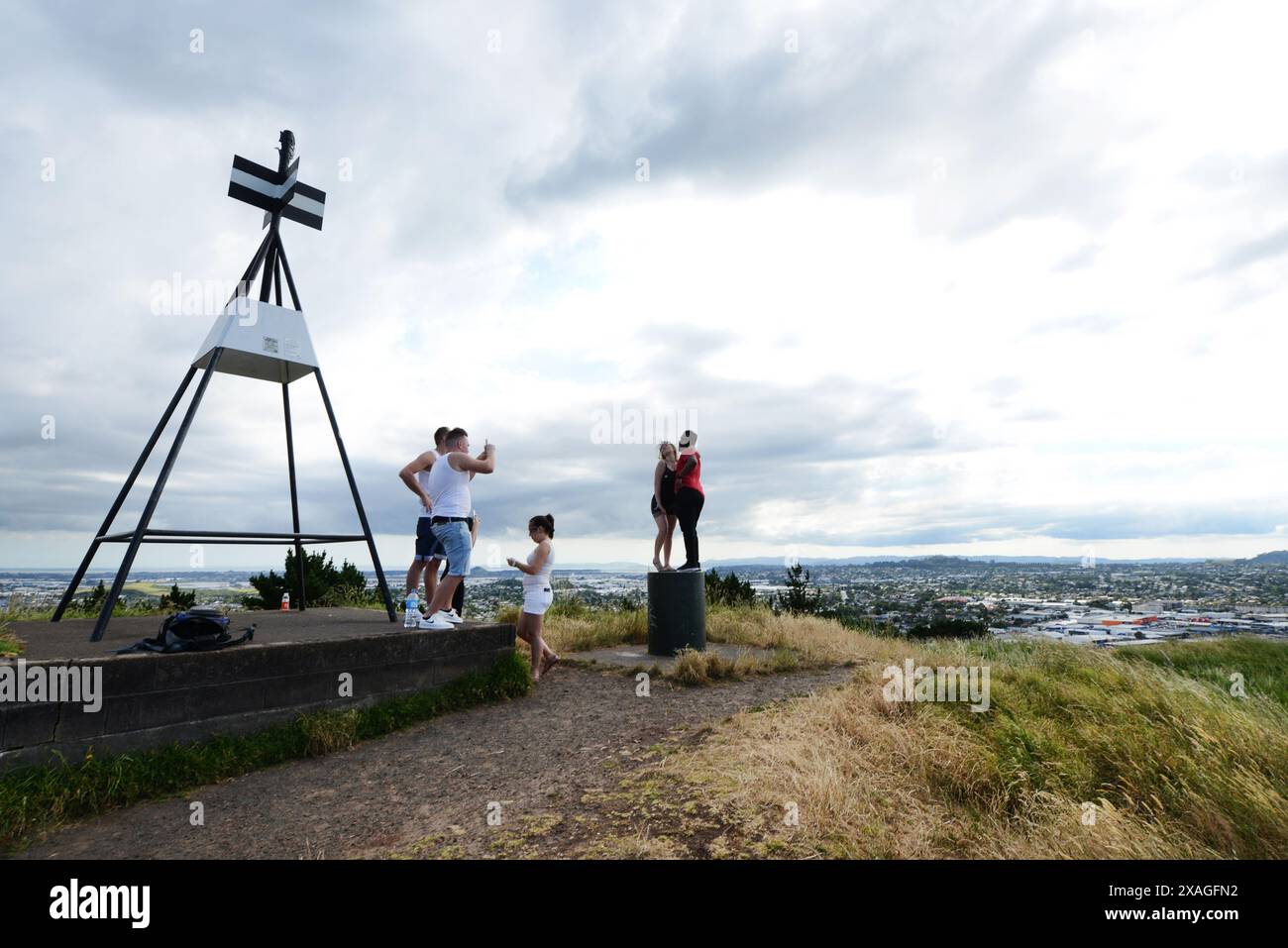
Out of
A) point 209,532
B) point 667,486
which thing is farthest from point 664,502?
point 209,532

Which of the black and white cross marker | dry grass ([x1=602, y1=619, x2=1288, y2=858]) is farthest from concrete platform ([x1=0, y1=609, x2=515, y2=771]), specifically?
the black and white cross marker

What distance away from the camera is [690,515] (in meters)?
9.00

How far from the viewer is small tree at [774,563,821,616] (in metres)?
16.5

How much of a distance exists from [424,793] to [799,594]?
46.6ft

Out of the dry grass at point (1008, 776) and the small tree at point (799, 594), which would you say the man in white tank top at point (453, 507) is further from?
the small tree at point (799, 594)

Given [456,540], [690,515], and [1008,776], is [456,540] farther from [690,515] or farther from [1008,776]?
[1008,776]

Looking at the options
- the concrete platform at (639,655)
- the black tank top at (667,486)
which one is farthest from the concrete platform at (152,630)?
the black tank top at (667,486)

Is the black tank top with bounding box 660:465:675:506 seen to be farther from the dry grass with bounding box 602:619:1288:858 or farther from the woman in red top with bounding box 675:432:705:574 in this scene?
the dry grass with bounding box 602:619:1288:858

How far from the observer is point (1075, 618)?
16391mm

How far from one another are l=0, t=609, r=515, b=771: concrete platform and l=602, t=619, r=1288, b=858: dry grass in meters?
2.90

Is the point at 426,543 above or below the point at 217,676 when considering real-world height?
above

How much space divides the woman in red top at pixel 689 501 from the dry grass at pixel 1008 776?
3276 mm

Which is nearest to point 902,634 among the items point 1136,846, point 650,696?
point 650,696
